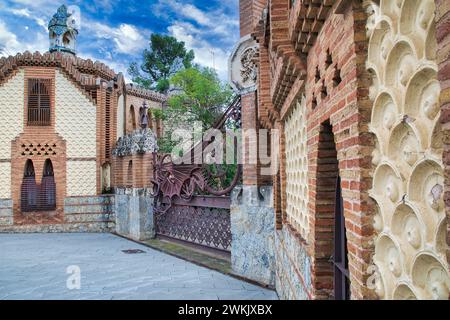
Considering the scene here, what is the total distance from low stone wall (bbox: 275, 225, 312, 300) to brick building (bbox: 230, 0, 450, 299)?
0.04 m

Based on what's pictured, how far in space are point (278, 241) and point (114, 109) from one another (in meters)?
11.1

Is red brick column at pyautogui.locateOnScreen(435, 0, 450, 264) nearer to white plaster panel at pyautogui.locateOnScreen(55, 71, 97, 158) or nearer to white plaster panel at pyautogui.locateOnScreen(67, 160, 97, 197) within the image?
white plaster panel at pyautogui.locateOnScreen(67, 160, 97, 197)

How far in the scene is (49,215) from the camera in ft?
44.1

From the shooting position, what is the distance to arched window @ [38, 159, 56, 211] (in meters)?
13.5

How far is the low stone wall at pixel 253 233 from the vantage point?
6242mm

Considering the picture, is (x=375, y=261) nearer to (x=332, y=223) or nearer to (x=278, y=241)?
(x=332, y=223)

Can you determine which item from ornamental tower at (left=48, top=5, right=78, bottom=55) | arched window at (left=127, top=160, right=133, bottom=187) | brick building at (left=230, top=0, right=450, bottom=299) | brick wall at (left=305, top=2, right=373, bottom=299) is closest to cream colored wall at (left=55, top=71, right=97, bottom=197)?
arched window at (left=127, top=160, right=133, bottom=187)

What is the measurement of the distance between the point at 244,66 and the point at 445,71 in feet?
20.5

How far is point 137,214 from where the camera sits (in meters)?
11.0

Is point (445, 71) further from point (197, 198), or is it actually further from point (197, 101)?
point (197, 101)

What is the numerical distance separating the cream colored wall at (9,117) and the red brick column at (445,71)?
595 inches

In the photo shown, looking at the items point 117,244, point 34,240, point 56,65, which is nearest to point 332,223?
point 117,244

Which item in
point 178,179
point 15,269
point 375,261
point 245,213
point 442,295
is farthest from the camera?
point 178,179

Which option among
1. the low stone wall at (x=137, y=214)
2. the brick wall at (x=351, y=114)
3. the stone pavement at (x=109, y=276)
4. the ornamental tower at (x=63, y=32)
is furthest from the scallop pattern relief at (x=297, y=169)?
the ornamental tower at (x=63, y=32)
